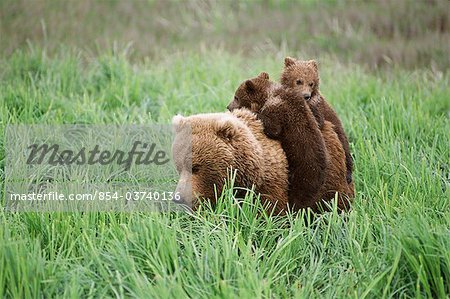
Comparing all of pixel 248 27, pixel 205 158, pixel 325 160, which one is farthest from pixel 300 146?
pixel 248 27

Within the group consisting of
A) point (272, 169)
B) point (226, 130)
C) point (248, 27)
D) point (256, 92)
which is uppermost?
point (248, 27)

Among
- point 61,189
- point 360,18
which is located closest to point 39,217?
point 61,189

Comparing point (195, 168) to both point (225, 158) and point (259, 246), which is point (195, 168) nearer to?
point (225, 158)

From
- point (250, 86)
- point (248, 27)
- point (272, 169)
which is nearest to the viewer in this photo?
point (272, 169)

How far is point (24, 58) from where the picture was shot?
20.6ft

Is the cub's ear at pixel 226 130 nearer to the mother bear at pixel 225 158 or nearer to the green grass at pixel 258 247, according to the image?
the mother bear at pixel 225 158

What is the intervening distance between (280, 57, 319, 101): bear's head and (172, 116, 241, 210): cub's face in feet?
1.96

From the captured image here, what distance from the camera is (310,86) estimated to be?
3682 millimetres

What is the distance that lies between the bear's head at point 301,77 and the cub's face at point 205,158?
0.60 meters

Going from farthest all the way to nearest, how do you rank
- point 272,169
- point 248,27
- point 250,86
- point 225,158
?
point 248,27 → point 250,86 → point 272,169 → point 225,158

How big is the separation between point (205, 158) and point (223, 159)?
0.09 m

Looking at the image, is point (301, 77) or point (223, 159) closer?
point (223, 159)

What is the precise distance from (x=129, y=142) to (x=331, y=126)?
4.82 feet

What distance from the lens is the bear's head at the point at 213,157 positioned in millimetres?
3199
